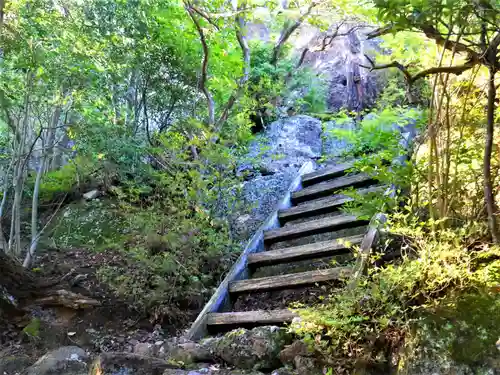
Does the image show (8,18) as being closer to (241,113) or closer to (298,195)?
(241,113)

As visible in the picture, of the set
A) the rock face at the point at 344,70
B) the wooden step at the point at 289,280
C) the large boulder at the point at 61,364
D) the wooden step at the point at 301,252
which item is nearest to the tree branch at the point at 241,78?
the wooden step at the point at 301,252

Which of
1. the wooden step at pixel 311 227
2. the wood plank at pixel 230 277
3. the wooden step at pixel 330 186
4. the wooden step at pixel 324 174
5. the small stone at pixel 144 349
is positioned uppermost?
the wooden step at pixel 324 174

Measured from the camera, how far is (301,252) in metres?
3.50

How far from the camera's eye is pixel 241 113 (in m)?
5.40

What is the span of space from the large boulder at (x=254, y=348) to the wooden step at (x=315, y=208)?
68.2 inches

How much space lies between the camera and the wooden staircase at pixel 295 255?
122 inches

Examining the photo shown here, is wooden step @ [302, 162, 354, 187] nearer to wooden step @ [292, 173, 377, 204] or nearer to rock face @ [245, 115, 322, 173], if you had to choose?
wooden step @ [292, 173, 377, 204]

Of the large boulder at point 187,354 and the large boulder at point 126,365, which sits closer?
the large boulder at point 126,365

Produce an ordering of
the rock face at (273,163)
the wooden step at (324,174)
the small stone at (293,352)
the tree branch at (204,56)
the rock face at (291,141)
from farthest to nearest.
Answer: the rock face at (291,141), the rock face at (273,163), the wooden step at (324,174), the tree branch at (204,56), the small stone at (293,352)

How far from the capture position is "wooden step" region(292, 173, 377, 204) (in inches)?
165

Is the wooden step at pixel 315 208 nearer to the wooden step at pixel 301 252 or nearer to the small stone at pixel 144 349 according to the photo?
the wooden step at pixel 301 252

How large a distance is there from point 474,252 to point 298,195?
101 inches

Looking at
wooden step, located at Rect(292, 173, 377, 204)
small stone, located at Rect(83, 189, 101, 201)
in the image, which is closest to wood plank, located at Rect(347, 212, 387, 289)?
wooden step, located at Rect(292, 173, 377, 204)

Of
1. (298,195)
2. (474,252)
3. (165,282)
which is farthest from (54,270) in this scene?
(474,252)
